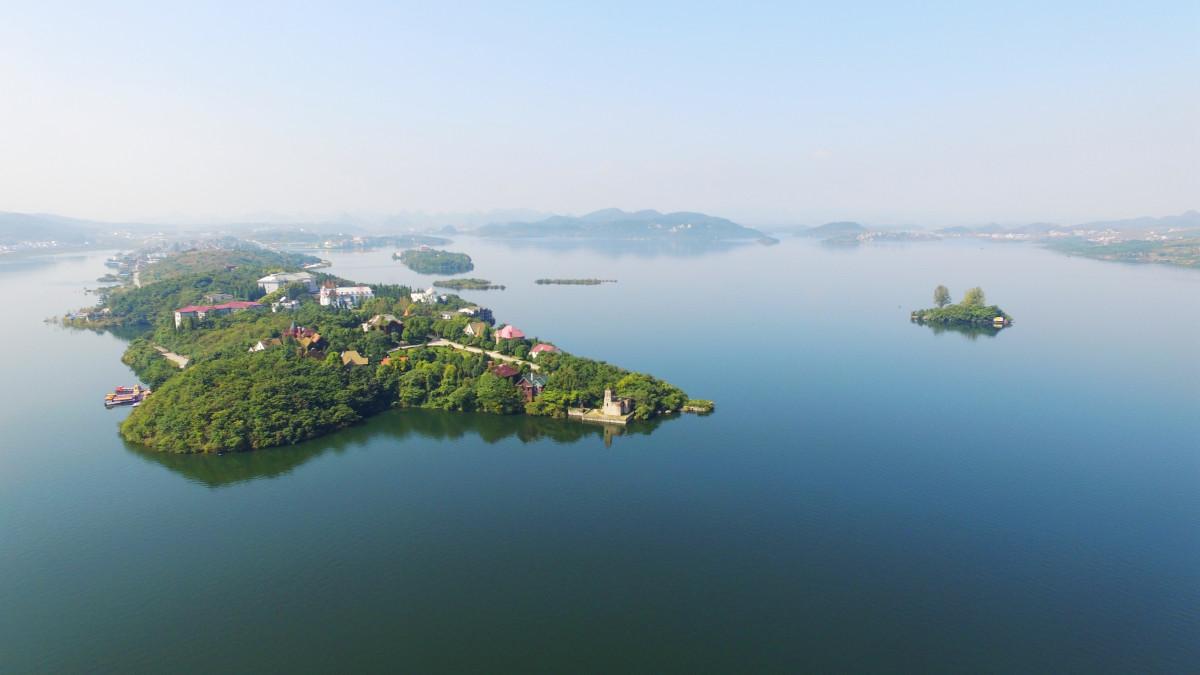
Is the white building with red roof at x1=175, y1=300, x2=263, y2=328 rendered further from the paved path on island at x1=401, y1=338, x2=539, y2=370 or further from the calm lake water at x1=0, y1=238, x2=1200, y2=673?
the paved path on island at x1=401, y1=338, x2=539, y2=370

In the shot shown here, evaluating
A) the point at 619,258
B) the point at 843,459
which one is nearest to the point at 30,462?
the point at 843,459

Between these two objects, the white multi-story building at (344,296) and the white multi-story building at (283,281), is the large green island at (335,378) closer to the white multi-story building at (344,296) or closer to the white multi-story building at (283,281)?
the white multi-story building at (344,296)

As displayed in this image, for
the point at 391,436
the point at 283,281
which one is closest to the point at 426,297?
the point at 283,281

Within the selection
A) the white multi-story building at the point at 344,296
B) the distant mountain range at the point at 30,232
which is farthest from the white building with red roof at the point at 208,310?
the distant mountain range at the point at 30,232

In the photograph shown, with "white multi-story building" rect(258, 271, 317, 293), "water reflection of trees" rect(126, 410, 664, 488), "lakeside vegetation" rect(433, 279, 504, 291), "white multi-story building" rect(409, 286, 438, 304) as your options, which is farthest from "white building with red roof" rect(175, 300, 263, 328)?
"lakeside vegetation" rect(433, 279, 504, 291)

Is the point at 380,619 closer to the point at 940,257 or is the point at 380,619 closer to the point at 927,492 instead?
the point at 927,492
